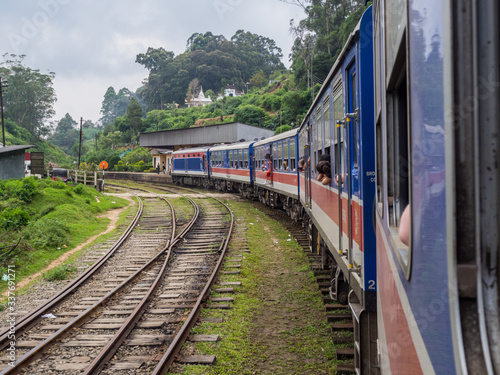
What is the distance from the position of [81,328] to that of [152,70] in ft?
406

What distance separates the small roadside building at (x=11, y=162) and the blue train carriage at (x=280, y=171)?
12803 mm

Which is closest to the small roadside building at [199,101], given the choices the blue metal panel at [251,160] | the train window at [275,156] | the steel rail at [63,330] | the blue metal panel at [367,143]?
the blue metal panel at [251,160]

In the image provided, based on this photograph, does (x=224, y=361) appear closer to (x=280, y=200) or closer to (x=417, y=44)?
(x=417, y=44)

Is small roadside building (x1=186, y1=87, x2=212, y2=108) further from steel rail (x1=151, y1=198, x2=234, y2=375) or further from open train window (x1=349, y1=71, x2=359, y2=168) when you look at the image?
open train window (x1=349, y1=71, x2=359, y2=168)

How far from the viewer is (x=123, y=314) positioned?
792 cm

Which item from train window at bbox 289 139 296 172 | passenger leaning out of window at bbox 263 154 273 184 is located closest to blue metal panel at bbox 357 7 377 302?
train window at bbox 289 139 296 172

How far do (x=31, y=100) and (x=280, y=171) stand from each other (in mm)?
79938

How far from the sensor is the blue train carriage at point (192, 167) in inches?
1455

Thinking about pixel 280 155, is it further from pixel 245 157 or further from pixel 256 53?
pixel 256 53

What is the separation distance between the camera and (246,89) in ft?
384

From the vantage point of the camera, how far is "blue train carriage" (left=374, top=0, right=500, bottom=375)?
108 centimetres

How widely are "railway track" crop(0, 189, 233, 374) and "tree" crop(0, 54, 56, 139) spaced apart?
77.7m

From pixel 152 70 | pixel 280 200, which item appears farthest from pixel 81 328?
pixel 152 70

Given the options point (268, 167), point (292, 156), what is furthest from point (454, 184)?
point (268, 167)
